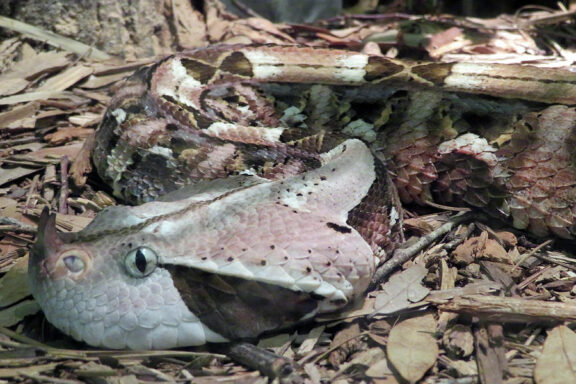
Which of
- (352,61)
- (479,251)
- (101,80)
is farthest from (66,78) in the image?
(479,251)

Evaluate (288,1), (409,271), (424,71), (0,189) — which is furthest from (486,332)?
(288,1)

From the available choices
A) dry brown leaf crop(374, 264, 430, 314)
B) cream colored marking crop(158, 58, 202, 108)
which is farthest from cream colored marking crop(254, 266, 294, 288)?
cream colored marking crop(158, 58, 202, 108)

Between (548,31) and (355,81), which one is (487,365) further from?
(548,31)

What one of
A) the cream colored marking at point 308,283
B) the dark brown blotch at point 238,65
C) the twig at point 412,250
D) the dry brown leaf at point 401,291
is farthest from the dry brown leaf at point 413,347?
the dark brown blotch at point 238,65

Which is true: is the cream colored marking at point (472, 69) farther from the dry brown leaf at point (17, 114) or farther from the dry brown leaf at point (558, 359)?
the dry brown leaf at point (17, 114)

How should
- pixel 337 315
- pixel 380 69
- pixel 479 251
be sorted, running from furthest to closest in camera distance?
1. pixel 380 69
2. pixel 479 251
3. pixel 337 315

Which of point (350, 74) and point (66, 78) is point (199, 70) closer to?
point (350, 74)

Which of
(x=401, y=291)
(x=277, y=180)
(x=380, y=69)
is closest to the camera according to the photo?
(x=401, y=291)
